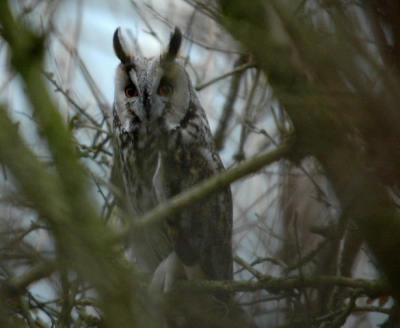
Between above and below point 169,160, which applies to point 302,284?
below

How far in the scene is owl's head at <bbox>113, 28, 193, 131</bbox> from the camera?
278 centimetres

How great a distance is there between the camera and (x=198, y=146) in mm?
2963

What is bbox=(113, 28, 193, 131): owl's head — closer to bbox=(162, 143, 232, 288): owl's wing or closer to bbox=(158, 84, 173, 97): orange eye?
bbox=(158, 84, 173, 97): orange eye

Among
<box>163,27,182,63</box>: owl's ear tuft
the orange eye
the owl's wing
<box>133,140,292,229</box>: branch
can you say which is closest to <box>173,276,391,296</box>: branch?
<box>133,140,292,229</box>: branch

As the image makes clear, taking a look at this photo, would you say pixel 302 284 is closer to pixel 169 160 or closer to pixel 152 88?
pixel 169 160

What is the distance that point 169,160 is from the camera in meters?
2.85

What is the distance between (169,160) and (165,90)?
387 mm

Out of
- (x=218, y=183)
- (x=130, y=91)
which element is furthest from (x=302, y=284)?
(x=130, y=91)

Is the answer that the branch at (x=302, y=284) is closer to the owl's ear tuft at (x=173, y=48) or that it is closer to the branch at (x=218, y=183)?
the branch at (x=218, y=183)

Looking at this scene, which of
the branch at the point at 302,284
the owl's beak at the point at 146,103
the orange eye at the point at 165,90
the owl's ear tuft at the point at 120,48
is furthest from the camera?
the owl's ear tuft at the point at 120,48

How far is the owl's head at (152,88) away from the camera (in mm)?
2777

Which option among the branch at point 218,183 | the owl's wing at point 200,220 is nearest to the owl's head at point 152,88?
the owl's wing at point 200,220

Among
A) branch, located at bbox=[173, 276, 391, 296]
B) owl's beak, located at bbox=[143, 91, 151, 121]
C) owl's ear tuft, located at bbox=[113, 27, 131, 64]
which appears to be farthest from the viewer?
owl's ear tuft, located at bbox=[113, 27, 131, 64]

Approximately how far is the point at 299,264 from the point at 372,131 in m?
0.89
